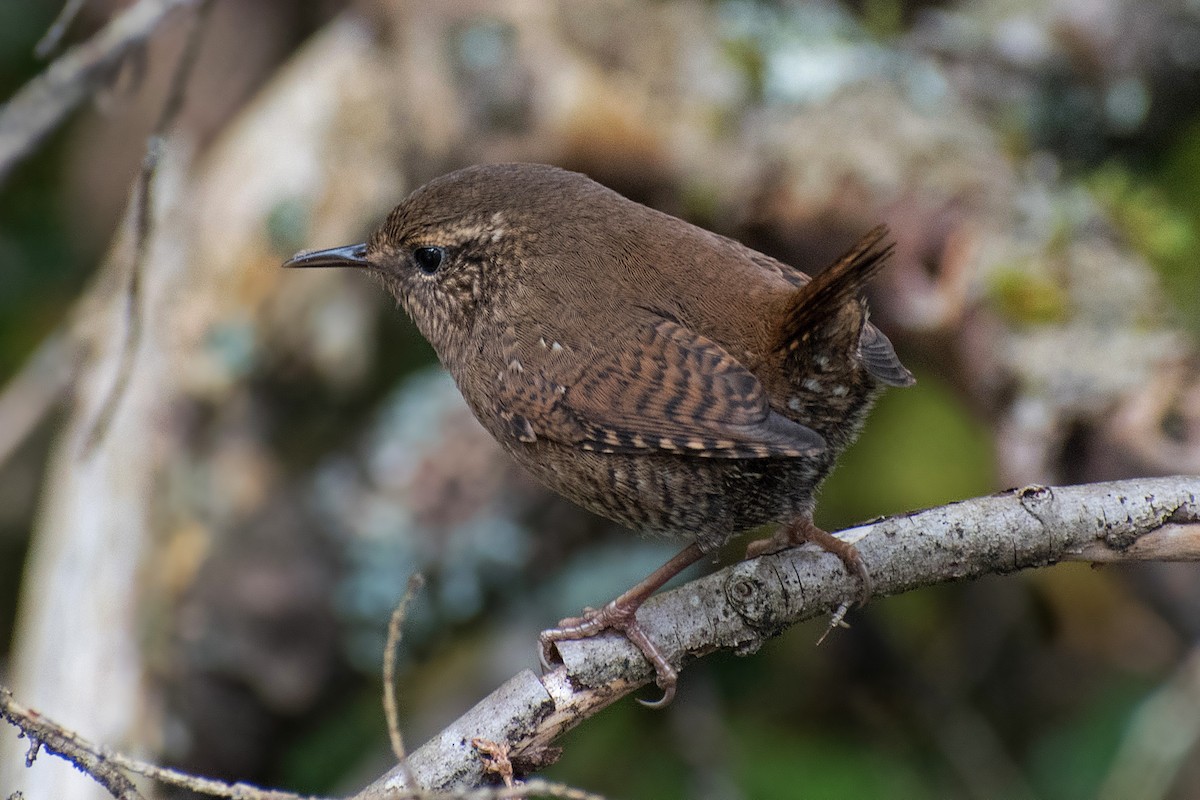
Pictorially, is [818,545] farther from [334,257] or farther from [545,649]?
[334,257]

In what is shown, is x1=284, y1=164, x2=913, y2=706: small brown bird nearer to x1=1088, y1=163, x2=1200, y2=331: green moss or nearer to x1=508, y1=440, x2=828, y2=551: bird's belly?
x1=508, y1=440, x2=828, y2=551: bird's belly

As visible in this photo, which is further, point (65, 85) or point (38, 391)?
point (38, 391)

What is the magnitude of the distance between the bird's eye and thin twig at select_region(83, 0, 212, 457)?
609 millimetres

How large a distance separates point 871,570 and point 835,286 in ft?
1.79

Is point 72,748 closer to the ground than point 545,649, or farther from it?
farther from it

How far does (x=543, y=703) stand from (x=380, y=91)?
2941 mm

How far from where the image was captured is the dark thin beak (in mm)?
2912

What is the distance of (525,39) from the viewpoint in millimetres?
4488

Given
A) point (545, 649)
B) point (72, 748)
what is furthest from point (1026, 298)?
point (72, 748)

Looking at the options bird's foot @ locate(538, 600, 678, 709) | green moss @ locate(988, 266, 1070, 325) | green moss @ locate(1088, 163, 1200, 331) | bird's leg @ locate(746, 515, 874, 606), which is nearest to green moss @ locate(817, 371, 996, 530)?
green moss @ locate(988, 266, 1070, 325)

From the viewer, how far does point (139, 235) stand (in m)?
2.71

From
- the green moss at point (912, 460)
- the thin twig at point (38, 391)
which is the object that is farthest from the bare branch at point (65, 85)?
the green moss at point (912, 460)

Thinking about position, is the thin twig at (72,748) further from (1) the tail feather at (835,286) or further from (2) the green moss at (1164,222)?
(2) the green moss at (1164,222)

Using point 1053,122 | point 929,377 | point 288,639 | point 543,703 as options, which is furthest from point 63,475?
point 1053,122
